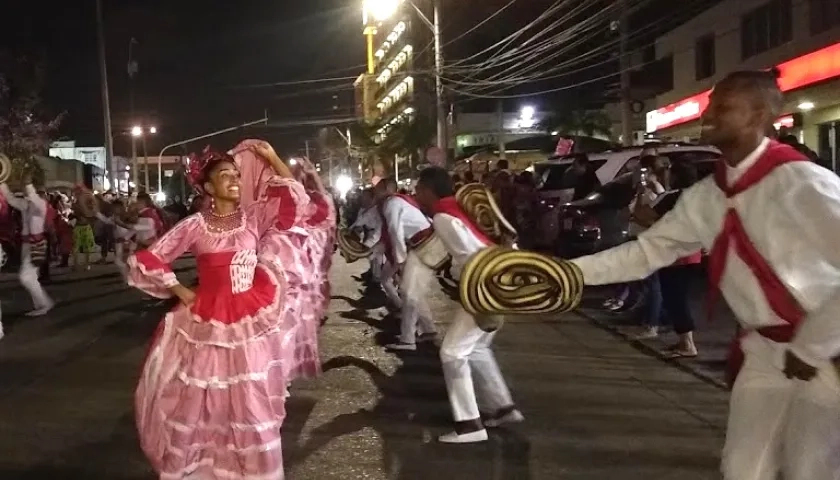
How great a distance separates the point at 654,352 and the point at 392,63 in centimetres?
7638

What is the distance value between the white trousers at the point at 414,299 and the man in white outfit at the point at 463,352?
1.91 metres

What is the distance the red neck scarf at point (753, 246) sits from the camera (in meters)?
3.47

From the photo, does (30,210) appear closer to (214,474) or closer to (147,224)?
(147,224)

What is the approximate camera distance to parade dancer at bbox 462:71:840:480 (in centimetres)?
340

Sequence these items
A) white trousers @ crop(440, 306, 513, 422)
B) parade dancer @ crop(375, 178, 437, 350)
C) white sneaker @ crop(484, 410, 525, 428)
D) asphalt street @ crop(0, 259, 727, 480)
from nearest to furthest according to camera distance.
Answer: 1. asphalt street @ crop(0, 259, 727, 480)
2. white trousers @ crop(440, 306, 513, 422)
3. white sneaker @ crop(484, 410, 525, 428)
4. parade dancer @ crop(375, 178, 437, 350)

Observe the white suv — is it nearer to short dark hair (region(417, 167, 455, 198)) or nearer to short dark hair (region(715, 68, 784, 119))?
short dark hair (region(417, 167, 455, 198))

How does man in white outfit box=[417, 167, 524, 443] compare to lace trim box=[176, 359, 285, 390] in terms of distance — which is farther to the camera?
man in white outfit box=[417, 167, 524, 443]

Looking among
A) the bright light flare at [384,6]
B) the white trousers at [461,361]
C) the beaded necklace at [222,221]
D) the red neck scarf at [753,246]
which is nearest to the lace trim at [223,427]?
the beaded necklace at [222,221]

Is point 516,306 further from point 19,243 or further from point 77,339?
point 19,243

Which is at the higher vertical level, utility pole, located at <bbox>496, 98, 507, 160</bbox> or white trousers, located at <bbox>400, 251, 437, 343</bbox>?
utility pole, located at <bbox>496, 98, 507, 160</bbox>

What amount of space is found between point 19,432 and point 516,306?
4933 millimetres

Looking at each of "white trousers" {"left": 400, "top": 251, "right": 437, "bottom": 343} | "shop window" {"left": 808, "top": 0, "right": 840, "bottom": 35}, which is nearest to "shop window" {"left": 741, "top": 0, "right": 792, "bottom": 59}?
"shop window" {"left": 808, "top": 0, "right": 840, "bottom": 35}

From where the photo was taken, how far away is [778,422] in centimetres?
354

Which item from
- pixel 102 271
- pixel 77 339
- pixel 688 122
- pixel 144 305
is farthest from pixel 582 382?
pixel 688 122
